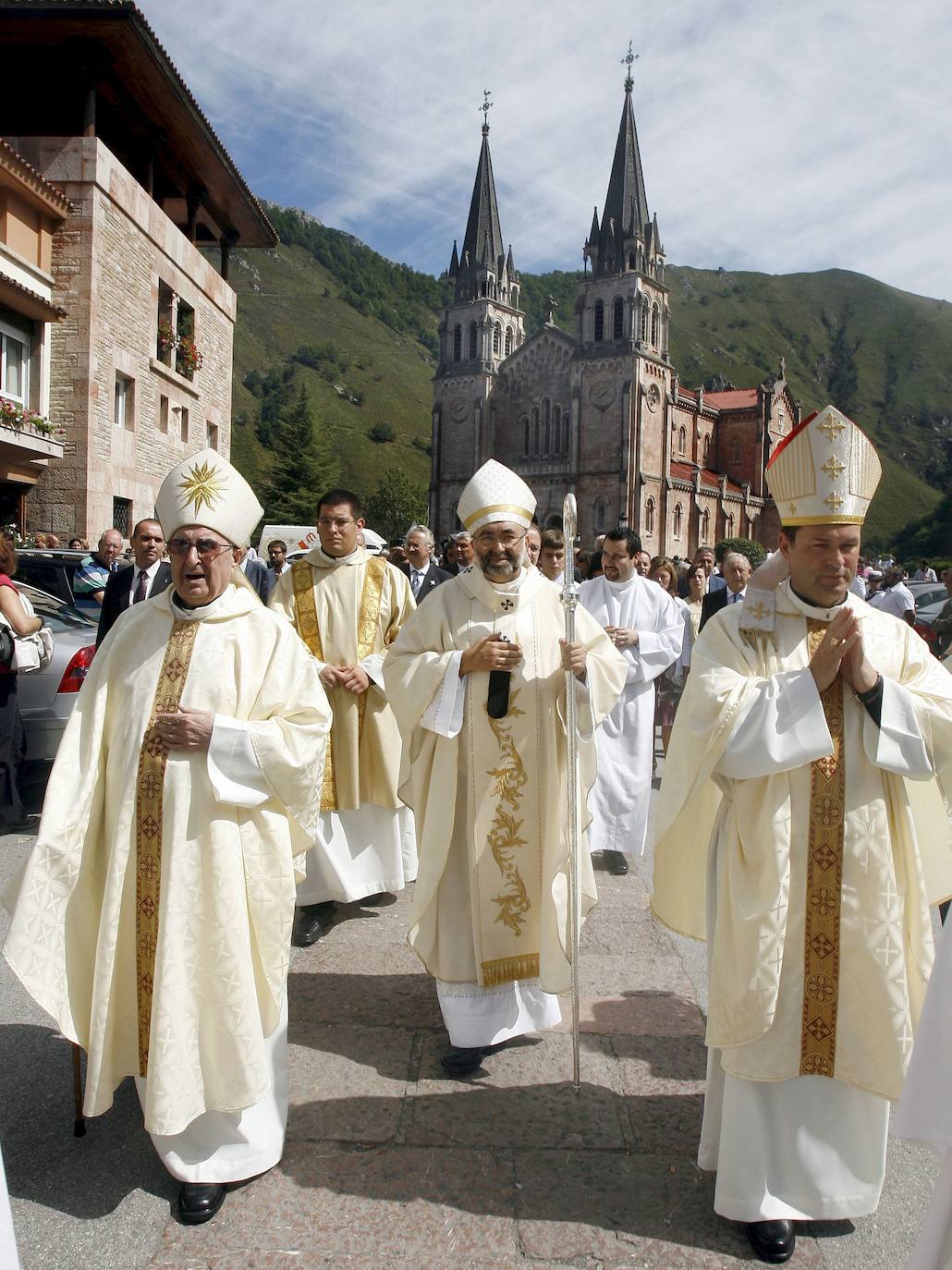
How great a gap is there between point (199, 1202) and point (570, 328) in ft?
390

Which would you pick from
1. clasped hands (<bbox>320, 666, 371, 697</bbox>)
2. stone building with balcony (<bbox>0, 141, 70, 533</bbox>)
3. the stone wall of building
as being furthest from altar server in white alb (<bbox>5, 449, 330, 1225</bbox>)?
the stone wall of building

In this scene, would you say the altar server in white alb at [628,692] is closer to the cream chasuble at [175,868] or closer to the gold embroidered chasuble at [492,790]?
the gold embroidered chasuble at [492,790]

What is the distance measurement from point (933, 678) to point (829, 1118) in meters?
1.26

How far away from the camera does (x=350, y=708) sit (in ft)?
16.0

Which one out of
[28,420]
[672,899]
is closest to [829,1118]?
[672,899]

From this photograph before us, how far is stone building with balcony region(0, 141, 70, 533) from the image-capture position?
1555 centimetres

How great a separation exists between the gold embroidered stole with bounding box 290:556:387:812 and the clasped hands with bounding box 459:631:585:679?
1554 mm

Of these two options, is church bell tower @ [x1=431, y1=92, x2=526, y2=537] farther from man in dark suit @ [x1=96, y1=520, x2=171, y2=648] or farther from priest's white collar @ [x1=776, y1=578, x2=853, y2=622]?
priest's white collar @ [x1=776, y1=578, x2=853, y2=622]

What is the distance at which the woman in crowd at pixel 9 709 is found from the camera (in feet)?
19.6

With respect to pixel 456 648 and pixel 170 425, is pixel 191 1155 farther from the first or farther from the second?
pixel 170 425

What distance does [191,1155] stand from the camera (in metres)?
2.67

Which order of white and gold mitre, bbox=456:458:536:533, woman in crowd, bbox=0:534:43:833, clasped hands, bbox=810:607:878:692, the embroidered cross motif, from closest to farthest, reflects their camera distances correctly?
clasped hands, bbox=810:607:878:692, the embroidered cross motif, white and gold mitre, bbox=456:458:536:533, woman in crowd, bbox=0:534:43:833

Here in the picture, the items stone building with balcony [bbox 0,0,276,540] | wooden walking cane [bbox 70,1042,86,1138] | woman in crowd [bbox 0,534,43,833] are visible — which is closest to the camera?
wooden walking cane [bbox 70,1042,86,1138]

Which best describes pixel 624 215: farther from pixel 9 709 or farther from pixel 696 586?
pixel 9 709
